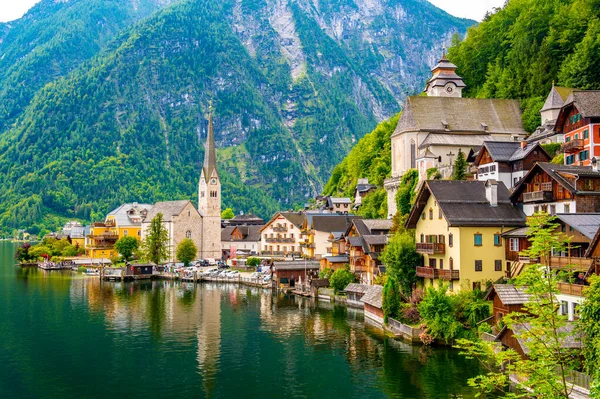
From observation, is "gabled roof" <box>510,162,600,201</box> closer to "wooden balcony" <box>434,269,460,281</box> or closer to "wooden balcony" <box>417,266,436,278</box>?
"wooden balcony" <box>434,269,460,281</box>

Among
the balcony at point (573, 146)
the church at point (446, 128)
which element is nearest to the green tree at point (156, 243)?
the church at point (446, 128)

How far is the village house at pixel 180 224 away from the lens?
426ft

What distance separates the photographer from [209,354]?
157 feet

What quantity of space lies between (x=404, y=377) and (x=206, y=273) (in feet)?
230

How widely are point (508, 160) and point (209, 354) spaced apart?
32983mm

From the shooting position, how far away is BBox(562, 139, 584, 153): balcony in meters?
59.7

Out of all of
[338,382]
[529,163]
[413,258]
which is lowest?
[338,382]

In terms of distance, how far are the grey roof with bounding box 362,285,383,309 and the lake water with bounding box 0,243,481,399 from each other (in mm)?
2017

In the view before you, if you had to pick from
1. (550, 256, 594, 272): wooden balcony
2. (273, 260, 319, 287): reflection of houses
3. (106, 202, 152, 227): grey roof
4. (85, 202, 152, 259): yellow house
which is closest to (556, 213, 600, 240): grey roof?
(550, 256, 594, 272): wooden balcony

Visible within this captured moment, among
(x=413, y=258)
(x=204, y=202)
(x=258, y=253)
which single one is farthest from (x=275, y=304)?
(x=204, y=202)

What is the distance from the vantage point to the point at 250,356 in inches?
1857

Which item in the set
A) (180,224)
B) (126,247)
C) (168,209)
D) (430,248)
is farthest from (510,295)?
(168,209)

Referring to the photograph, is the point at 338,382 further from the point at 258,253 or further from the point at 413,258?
the point at 258,253

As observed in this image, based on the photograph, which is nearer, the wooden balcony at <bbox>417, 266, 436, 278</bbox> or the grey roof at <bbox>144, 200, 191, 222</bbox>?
the wooden balcony at <bbox>417, 266, 436, 278</bbox>
